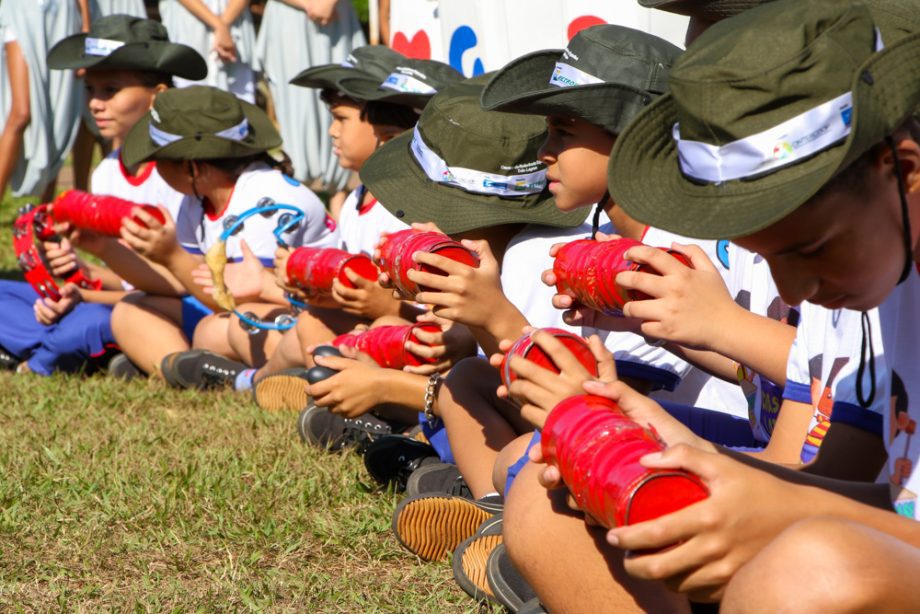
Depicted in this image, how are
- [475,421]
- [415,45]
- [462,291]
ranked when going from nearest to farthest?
[462,291], [475,421], [415,45]

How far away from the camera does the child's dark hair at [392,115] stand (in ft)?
16.4

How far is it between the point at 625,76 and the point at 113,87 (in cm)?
367

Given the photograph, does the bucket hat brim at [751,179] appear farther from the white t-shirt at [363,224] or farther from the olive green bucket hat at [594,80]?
the white t-shirt at [363,224]

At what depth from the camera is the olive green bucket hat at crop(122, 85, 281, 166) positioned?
208 inches

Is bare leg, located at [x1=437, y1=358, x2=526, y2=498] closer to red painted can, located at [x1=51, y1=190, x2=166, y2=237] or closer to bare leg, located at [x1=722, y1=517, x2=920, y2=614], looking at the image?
bare leg, located at [x1=722, y1=517, x2=920, y2=614]

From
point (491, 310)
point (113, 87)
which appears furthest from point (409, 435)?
point (113, 87)

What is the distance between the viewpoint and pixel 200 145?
17.3 ft

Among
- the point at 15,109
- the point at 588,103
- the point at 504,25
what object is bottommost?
the point at 15,109

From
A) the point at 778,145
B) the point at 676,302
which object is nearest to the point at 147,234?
the point at 676,302

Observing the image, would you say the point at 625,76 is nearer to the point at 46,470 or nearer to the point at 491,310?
the point at 491,310

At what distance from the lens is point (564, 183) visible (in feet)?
10.4

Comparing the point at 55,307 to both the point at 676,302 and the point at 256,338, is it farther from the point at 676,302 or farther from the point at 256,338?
the point at 676,302

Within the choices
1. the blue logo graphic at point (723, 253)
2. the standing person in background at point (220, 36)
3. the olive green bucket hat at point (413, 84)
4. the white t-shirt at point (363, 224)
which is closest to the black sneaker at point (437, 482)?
the blue logo graphic at point (723, 253)

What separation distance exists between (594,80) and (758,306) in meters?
0.68
